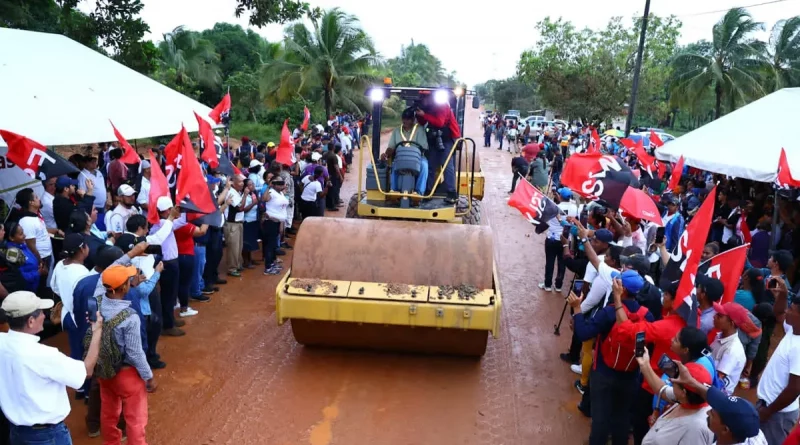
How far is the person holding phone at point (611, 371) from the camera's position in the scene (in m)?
4.56

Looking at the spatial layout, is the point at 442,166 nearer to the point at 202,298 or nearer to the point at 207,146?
the point at 207,146

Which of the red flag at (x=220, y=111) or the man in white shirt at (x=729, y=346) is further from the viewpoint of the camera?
the red flag at (x=220, y=111)

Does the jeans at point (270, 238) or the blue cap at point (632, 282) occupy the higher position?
the blue cap at point (632, 282)

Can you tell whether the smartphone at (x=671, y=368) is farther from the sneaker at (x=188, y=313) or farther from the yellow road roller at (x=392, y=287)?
the sneaker at (x=188, y=313)

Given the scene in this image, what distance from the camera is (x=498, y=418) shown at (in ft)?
19.2

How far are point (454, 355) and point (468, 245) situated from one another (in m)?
1.40

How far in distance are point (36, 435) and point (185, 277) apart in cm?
408

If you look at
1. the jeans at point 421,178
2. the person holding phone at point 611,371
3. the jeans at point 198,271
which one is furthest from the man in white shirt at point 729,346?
the jeans at point 198,271

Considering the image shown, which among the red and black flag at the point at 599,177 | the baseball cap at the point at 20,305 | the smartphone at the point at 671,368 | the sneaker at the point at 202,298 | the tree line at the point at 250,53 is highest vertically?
the tree line at the point at 250,53

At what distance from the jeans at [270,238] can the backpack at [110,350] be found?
539 cm

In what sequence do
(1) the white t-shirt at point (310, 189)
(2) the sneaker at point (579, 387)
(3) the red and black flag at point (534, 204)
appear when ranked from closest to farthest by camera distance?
(2) the sneaker at point (579, 387) < (3) the red and black flag at point (534, 204) < (1) the white t-shirt at point (310, 189)

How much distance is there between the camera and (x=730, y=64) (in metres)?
25.8

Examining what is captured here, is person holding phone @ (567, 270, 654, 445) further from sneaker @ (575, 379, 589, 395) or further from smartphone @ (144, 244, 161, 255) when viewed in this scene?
smartphone @ (144, 244, 161, 255)

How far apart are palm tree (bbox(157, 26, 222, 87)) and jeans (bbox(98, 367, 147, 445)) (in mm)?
26003
